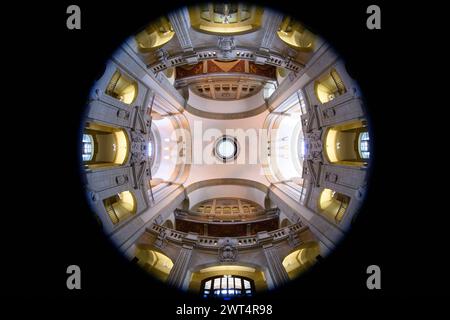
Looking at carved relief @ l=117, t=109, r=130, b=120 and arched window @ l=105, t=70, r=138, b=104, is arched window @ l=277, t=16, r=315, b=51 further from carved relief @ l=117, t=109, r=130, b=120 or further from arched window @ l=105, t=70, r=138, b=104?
carved relief @ l=117, t=109, r=130, b=120

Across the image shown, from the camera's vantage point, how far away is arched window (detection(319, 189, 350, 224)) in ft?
39.7

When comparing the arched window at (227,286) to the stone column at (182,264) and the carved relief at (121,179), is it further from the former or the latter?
the carved relief at (121,179)

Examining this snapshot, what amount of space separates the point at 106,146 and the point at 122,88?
10.6 ft

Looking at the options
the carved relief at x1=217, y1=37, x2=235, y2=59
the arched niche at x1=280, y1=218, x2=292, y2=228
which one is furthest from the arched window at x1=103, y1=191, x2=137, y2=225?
the arched niche at x1=280, y1=218, x2=292, y2=228

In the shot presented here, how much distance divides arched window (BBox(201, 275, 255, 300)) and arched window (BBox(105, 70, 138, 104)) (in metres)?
10.3

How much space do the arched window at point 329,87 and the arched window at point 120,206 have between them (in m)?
10.9

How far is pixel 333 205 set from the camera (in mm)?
13352

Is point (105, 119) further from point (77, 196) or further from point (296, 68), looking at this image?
point (296, 68)

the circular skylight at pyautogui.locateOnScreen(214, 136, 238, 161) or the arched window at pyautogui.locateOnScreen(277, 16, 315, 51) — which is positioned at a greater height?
the arched window at pyautogui.locateOnScreen(277, 16, 315, 51)

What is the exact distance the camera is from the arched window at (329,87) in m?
11.4

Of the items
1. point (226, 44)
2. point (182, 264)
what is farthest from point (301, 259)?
point (226, 44)

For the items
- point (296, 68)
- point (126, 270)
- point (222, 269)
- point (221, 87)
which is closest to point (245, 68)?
point (221, 87)

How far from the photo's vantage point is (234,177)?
25.4 meters

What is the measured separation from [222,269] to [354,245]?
290 inches
